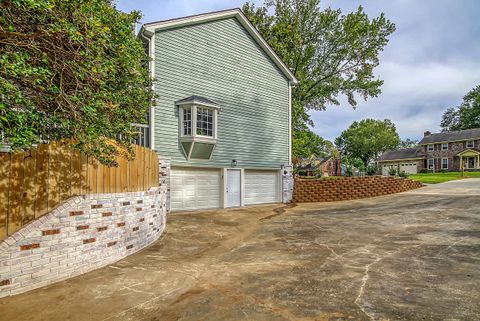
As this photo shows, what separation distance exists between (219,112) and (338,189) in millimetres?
8853

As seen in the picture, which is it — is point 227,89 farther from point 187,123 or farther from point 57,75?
point 57,75

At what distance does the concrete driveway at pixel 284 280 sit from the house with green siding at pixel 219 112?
4.49 m

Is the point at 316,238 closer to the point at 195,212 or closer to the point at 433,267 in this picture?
the point at 433,267

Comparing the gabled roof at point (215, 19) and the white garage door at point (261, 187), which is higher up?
the gabled roof at point (215, 19)

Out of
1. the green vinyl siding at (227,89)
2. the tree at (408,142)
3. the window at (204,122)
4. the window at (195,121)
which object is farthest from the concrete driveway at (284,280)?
the tree at (408,142)

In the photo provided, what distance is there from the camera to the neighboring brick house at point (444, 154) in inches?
1459

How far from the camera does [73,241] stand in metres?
4.52

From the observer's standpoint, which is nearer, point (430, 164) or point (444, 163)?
point (444, 163)

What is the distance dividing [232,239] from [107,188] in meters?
3.64

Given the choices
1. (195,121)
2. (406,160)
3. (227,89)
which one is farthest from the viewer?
(406,160)

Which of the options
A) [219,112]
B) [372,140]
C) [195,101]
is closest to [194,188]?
[219,112]

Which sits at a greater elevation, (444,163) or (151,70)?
(151,70)

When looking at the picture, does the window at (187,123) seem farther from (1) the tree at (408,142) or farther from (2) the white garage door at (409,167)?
(1) the tree at (408,142)

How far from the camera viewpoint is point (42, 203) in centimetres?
424
